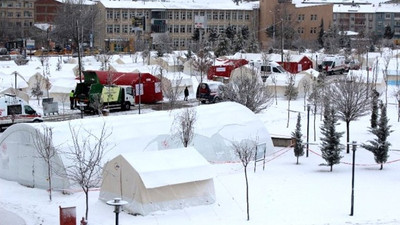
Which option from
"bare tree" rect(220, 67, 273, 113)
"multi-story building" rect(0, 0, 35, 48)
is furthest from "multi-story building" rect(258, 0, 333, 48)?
"bare tree" rect(220, 67, 273, 113)

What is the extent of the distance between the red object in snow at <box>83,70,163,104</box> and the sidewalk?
21.5 m

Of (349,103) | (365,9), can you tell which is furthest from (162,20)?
(349,103)

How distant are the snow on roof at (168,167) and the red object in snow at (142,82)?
20149mm

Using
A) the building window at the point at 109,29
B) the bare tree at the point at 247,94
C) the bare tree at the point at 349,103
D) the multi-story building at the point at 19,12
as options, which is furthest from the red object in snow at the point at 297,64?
the multi-story building at the point at 19,12

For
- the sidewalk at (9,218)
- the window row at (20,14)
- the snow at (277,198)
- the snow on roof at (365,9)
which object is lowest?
the sidewalk at (9,218)

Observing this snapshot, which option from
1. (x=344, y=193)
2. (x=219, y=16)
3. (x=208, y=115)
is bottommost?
(x=344, y=193)

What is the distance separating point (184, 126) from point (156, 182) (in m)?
5.58

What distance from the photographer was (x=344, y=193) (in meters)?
21.4

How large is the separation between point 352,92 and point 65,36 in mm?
69631

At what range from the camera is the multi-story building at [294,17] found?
3807 inches

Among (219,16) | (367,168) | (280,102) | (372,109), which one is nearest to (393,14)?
(219,16)

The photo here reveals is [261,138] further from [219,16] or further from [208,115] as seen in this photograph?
[219,16]

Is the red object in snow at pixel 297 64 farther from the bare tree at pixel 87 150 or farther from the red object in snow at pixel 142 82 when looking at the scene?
the bare tree at pixel 87 150

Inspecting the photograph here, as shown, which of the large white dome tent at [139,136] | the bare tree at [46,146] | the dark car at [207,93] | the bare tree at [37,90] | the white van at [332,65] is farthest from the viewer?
the white van at [332,65]
